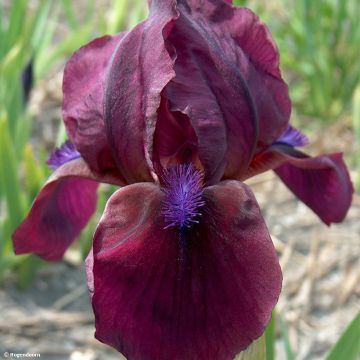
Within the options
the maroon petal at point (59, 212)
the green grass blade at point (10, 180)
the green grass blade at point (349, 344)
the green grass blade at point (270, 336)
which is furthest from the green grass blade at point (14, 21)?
the green grass blade at point (349, 344)

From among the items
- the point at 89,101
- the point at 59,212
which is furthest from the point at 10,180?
the point at 89,101

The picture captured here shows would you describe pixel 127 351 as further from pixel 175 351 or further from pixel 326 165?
pixel 326 165

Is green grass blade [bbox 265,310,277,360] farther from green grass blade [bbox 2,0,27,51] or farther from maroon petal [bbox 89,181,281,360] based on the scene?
green grass blade [bbox 2,0,27,51]

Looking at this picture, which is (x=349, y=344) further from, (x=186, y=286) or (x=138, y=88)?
(x=138, y=88)

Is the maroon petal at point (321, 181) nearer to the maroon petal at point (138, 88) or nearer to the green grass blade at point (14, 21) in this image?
the maroon petal at point (138, 88)

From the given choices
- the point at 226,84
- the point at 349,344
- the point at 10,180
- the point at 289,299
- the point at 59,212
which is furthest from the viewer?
the point at 289,299

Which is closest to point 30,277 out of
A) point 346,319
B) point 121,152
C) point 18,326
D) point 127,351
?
point 18,326
